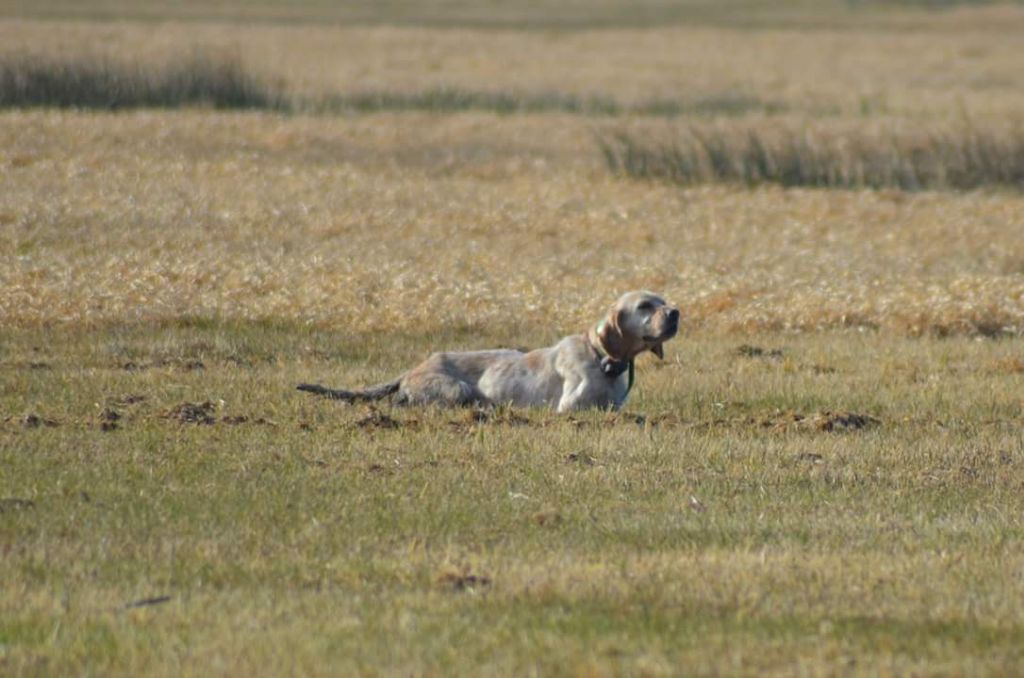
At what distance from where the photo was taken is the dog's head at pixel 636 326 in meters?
12.0

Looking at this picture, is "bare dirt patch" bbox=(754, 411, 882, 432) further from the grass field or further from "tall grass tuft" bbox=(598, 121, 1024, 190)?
"tall grass tuft" bbox=(598, 121, 1024, 190)

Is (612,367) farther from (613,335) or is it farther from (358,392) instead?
(358,392)

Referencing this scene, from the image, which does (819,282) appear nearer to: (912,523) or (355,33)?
(912,523)

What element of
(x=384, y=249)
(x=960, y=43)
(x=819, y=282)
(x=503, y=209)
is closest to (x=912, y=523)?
(x=819, y=282)

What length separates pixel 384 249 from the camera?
69.3ft

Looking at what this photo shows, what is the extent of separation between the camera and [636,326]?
1213cm

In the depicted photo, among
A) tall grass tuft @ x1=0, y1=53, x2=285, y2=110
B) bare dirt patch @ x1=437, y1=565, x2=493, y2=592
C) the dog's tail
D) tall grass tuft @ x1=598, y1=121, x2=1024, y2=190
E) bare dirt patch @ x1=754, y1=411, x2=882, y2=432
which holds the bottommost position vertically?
tall grass tuft @ x1=0, y1=53, x2=285, y2=110

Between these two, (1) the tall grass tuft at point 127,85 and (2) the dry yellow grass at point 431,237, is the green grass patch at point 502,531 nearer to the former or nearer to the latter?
(2) the dry yellow grass at point 431,237

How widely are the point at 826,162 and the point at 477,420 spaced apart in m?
19.7

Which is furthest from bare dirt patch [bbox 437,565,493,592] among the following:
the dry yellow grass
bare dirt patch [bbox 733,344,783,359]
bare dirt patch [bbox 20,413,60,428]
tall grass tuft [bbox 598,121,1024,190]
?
tall grass tuft [bbox 598,121,1024,190]

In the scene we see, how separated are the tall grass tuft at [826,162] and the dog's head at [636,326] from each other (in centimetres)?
1765

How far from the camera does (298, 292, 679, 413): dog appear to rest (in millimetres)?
12164

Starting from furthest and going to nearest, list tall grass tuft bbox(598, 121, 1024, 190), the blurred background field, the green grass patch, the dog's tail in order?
tall grass tuft bbox(598, 121, 1024, 190)
the blurred background field
the dog's tail
the green grass patch

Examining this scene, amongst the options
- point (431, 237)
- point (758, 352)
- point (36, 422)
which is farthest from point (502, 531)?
point (431, 237)
